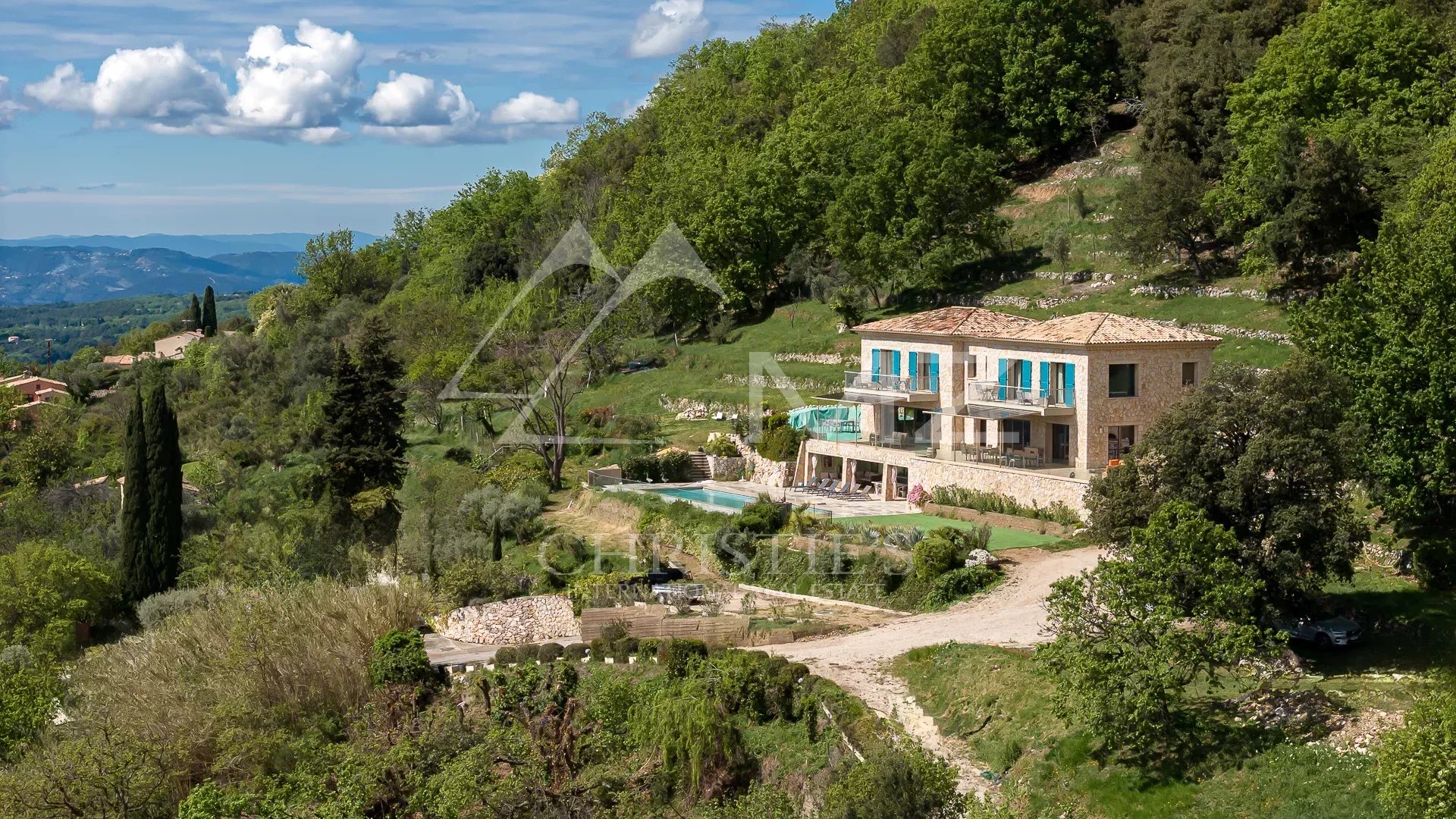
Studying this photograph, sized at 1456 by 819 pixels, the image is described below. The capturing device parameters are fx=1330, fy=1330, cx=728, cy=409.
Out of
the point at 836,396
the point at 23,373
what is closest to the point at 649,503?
the point at 836,396

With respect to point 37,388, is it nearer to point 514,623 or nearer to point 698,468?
point 698,468

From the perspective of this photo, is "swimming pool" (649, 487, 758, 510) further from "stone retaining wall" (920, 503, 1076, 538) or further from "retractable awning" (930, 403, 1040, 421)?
"retractable awning" (930, 403, 1040, 421)

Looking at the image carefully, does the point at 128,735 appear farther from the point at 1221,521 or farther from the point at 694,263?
the point at 694,263

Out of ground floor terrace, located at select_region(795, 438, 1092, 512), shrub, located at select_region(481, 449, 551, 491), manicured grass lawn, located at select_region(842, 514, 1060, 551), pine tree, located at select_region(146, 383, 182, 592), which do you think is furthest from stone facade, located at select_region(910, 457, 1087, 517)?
pine tree, located at select_region(146, 383, 182, 592)

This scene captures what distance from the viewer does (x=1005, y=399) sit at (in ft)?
115

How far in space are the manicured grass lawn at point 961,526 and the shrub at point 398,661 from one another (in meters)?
11.1

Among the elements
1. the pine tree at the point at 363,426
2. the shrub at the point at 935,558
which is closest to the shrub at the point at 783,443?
the shrub at the point at 935,558

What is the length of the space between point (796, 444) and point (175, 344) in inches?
3393

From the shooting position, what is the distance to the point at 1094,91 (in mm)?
62156

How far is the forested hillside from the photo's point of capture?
19.5 metres

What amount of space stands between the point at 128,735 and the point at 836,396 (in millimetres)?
23151

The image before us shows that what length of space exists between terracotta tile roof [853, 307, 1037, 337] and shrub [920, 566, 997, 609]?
10.5 m

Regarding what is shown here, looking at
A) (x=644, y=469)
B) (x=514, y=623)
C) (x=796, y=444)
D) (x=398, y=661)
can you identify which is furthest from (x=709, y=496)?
(x=398, y=661)

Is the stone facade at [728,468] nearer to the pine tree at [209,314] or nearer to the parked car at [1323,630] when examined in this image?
the parked car at [1323,630]
